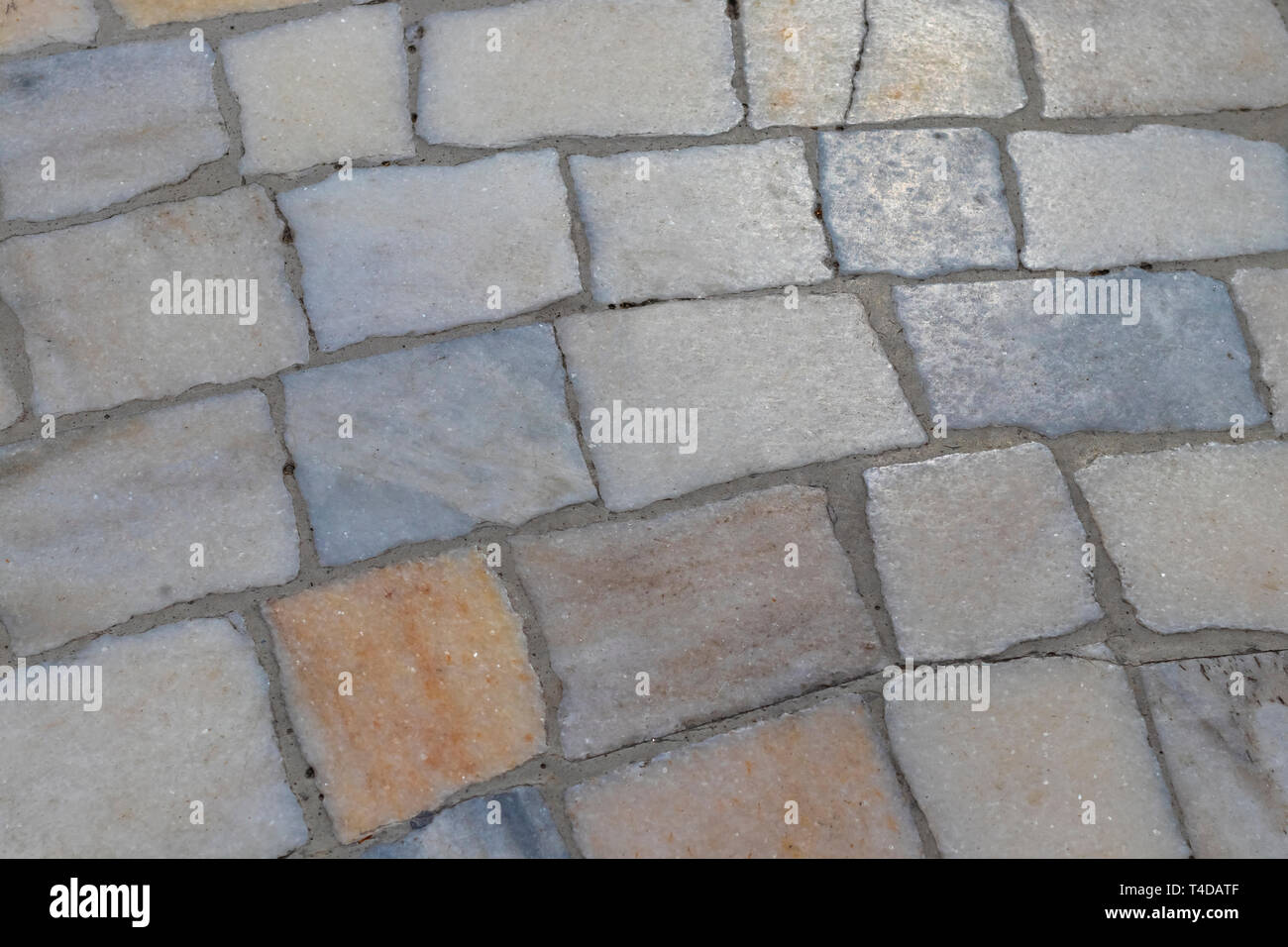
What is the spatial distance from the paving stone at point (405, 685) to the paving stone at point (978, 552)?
2.53 feet

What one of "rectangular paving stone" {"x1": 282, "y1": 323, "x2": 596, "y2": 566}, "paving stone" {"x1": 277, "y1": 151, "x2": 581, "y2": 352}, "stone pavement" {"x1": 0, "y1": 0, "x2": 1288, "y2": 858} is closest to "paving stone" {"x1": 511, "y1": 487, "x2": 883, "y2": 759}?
"stone pavement" {"x1": 0, "y1": 0, "x2": 1288, "y2": 858}

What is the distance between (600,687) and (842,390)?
2.67 feet

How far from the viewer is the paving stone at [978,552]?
232cm

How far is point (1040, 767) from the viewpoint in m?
2.23

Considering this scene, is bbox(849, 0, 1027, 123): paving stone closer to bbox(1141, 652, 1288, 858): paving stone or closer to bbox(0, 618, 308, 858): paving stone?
bbox(1141, 652, 1288, 858): paving stone

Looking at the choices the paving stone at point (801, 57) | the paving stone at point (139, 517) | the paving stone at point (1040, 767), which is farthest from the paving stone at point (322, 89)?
the paving stone at point (1040, 767)

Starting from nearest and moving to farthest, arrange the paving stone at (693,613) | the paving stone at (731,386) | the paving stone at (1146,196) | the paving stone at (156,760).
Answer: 1. the paving stone at (156,760)
2. the paving stone at (693,613)
3. the paving stone at (731,386)
4. the paving stone at (1146,196)

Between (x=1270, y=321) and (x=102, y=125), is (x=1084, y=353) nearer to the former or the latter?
(x=1270, y=321)

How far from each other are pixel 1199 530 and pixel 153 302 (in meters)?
2.26

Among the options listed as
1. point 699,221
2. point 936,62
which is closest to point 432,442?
point 699,221

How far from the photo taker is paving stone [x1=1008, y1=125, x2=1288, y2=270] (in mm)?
2660

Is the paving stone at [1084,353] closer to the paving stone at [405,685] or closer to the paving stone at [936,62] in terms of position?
the paving stone at [936,62]

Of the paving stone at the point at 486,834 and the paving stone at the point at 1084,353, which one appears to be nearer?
the paving stone at the point at 486,834
